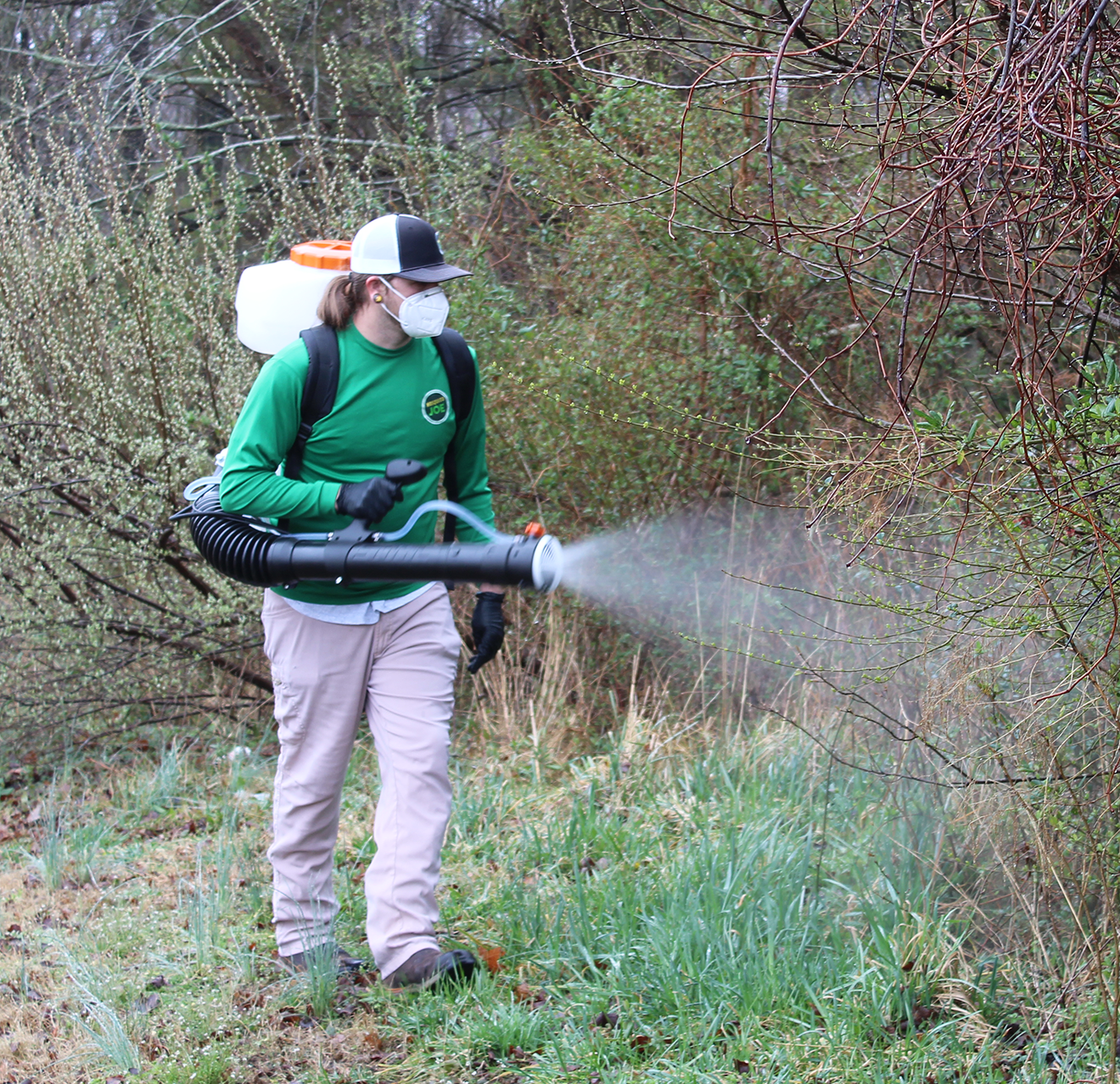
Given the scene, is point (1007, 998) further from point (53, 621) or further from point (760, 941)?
point (53, 621)

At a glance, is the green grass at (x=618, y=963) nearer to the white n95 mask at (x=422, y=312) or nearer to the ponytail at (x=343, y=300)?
the white n95 mask at (x=422, y=312)

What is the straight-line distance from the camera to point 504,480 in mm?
6266

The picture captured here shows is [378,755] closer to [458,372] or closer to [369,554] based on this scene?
[369,554]

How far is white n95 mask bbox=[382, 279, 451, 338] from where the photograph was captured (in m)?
3.52

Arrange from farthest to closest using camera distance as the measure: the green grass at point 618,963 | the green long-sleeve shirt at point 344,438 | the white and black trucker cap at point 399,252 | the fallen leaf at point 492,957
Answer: the fallen leaf at point 492,957 → the white and black trucker cap at point 399,252 → the green long-sleeve shirt at point 344,438 → the green grass at point 618,963

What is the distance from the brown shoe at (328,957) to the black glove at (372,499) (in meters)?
1.28

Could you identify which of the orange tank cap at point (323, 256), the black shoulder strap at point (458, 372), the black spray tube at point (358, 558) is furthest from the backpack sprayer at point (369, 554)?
the orange tank cap at point (323, 256)

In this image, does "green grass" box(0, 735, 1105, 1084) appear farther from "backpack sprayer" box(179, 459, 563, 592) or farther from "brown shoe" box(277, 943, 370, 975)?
"backpack sprayer" box(179, 459, 563, 592)

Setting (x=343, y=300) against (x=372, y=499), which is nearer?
(x=372, y=499)

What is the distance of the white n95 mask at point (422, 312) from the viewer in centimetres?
352

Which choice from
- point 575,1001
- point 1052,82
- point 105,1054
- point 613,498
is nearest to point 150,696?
point 613,498

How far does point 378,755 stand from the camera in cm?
369

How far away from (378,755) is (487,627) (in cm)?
54

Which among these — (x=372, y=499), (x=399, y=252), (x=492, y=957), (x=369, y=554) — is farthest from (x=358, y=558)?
(x=492, y=957)
